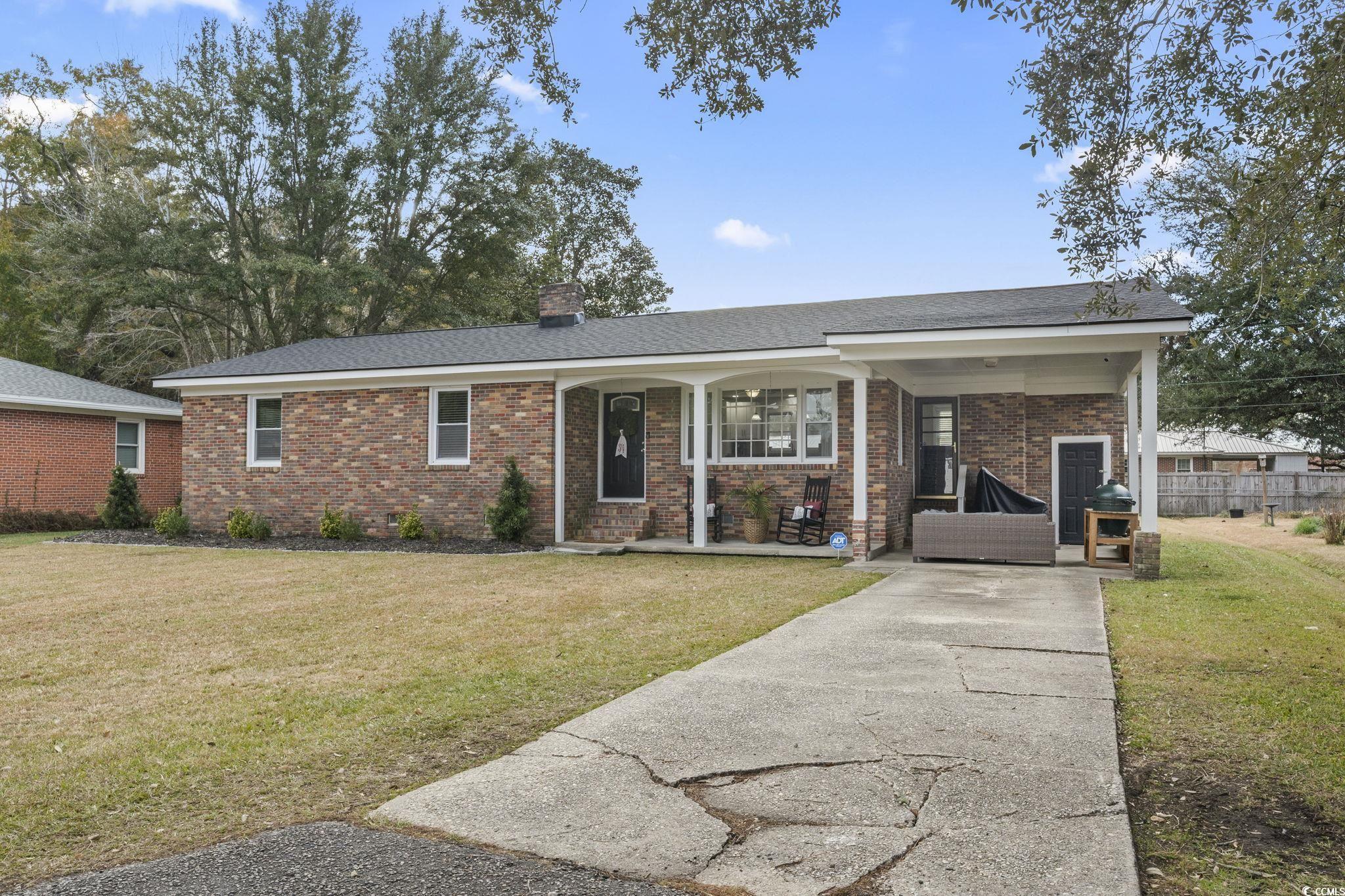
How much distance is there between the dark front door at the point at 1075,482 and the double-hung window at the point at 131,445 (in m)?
20.3

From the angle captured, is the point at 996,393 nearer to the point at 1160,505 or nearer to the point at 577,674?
the point at 577,674

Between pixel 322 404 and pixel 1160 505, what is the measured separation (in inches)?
1119

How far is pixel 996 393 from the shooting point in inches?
586

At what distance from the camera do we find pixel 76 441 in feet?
66.6

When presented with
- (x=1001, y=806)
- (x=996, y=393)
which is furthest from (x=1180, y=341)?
(x=1001, y=806)

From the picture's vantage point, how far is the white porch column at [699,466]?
13695mm

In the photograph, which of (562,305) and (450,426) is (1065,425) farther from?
(450,426)

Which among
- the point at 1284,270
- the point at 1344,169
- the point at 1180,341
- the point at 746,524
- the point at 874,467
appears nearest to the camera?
the point at 1344,169

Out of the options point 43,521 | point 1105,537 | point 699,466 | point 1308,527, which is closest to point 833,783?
point 1105,537

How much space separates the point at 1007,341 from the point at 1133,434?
10.4 feet

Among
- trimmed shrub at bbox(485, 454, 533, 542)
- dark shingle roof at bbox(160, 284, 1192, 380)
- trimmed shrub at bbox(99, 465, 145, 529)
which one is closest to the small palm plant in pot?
dark shingle roof at bbox(160, 284, 1192, 380)

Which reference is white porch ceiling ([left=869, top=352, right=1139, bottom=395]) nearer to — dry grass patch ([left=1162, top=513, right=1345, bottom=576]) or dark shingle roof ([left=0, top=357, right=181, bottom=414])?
dry grass patch ([left=1162, top=513, right=1345, bottom=576])

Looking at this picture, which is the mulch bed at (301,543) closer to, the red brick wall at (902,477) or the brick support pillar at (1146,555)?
the red brick wall at (902,477)

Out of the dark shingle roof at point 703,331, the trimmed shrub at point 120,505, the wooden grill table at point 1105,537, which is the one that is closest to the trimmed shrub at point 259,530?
the dark shingle roof at point 703,331
